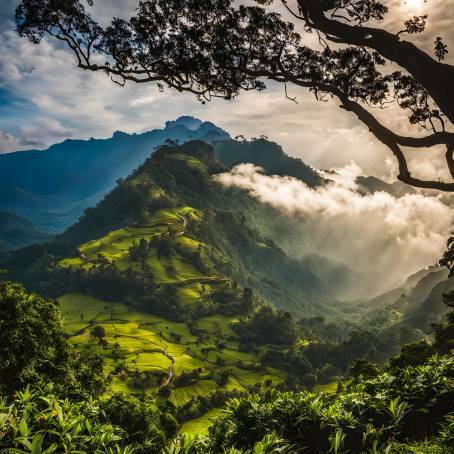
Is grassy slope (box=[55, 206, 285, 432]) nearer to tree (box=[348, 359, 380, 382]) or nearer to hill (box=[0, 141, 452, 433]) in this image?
hill (box=[0, 141, 452, 433])

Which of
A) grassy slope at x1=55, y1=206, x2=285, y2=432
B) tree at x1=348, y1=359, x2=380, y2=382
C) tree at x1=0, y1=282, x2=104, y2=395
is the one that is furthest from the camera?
grassy slope at x1=55, y1=206, x2=285, y2=432

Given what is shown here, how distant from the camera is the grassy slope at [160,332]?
95188 millimetres

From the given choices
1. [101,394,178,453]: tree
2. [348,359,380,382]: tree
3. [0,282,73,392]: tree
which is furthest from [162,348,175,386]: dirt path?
[0,282,73,392]: tree

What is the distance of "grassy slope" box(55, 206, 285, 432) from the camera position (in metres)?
95.2

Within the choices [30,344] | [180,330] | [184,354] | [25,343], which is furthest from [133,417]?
[180,330]

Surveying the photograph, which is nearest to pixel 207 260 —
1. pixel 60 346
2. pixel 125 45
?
Result: pixel 60 346

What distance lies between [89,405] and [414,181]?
42.3 ft

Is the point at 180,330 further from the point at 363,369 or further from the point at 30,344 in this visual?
the point at 30,344

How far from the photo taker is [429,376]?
11.0 metres

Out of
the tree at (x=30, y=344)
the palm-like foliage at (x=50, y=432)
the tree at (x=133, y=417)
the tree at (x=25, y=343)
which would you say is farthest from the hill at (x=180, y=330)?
the palm-like foliage at (x=50, y=432)

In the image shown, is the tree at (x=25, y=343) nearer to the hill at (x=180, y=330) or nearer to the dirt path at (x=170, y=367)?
the hill at (x=180, y=330)

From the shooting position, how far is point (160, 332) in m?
127

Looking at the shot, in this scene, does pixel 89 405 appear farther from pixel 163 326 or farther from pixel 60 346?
pixel 163 326

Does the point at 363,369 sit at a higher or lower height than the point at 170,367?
higher
